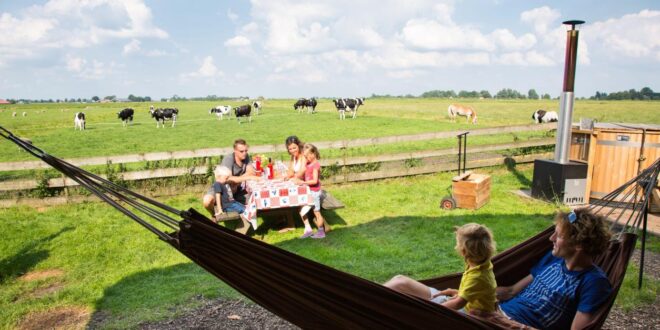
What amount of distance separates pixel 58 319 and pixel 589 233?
3940 millimetres

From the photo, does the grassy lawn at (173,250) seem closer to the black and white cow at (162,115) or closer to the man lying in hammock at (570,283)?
the man lying in hammock at (570,283)

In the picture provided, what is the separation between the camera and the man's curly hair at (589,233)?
6.54 ft

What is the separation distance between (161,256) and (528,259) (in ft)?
13.1

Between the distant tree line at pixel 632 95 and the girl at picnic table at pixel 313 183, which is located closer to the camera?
Answer: the girl at picnic table at pixel 313 183

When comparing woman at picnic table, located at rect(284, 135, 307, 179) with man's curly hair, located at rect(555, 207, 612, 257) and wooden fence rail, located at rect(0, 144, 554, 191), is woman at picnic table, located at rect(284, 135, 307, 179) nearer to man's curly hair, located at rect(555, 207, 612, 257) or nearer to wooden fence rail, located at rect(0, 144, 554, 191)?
wooden fence rail, located at rect(0, 144, 554, 191)

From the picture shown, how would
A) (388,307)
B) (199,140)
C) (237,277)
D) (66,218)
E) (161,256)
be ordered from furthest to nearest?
(199,140), (66,218), (161,256), (237,277), (388,307)

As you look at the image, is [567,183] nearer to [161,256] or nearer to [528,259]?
[528,259]

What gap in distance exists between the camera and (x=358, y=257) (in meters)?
4.75

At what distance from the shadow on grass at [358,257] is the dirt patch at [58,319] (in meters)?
0.10

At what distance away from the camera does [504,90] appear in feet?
318

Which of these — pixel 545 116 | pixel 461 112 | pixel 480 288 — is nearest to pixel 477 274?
pixel 480 288

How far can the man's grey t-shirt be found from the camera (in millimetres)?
5648

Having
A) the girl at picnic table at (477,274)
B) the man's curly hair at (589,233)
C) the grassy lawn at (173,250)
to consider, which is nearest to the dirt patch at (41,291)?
the grassy lawn at (173,250)

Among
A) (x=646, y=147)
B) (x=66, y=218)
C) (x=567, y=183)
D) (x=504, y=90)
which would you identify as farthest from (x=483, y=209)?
(x=504, y=90)
